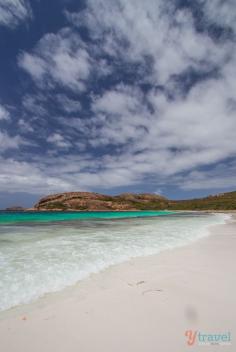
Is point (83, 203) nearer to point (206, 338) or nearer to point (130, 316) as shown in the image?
point (130, 316)

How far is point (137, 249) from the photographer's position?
28.7ft

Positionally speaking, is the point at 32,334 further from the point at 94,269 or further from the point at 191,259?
the point at 191,259

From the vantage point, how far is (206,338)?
9.56ft

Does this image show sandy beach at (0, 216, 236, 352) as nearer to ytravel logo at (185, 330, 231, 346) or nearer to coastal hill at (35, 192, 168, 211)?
ytravel logo at (185, 330, 231, 346)

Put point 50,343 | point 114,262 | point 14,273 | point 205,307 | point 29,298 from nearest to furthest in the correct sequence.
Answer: point 50,343
point 205,307
point 29,298
point 14,273
point 114,262

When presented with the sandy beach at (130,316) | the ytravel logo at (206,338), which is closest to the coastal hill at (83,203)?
the sandy beach at (130,316)

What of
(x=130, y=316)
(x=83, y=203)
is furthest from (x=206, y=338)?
(x=83, y=203)

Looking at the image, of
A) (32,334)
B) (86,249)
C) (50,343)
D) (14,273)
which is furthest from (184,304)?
(86,249)

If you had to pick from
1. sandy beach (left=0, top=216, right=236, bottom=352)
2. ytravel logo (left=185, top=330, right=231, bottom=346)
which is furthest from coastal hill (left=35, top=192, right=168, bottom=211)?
ytravel logo (left=185, top=330, right=231, bottom=346)

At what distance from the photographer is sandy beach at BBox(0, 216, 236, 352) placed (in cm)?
276

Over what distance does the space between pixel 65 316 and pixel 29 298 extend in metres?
1.24

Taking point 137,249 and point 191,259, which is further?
point 137,249

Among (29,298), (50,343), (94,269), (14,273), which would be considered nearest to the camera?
(50,343)

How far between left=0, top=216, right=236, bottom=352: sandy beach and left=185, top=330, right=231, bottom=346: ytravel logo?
1 centimetres
